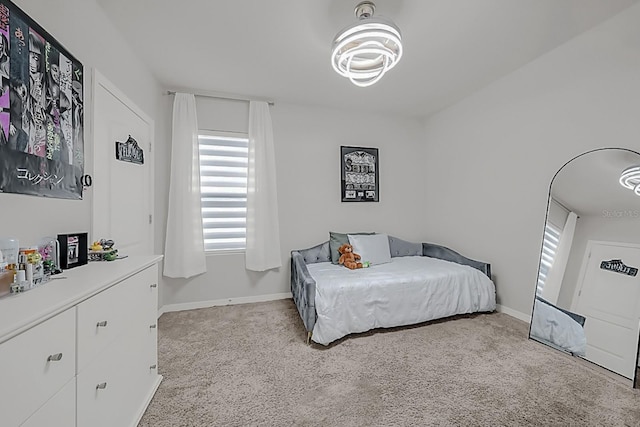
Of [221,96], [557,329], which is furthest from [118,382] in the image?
[557,329]

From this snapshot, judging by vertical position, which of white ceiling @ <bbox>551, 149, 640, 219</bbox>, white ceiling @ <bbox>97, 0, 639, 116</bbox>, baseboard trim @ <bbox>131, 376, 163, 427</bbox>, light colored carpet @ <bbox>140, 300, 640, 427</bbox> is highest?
white ceiling @ <bbox>97, 0, 639, 116</bbox>

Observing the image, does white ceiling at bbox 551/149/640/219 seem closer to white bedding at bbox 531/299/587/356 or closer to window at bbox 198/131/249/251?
white bedding at bbox 531/299/587/356

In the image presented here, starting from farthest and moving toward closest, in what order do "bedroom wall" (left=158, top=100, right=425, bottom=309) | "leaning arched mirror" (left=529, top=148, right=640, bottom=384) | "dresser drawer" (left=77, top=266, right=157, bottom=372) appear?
1. "bedroom wall" (left=158, top=100, right=425, bottom=309)
2. "leaning arched mirror" (left=529, top=148, right=640, bottom=384)
3. "dresser drawer" (left=77, top=266, right=157, bottom=372)

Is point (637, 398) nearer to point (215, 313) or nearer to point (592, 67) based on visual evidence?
point (592, 67)

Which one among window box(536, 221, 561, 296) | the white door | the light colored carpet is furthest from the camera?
window box(536, 221, 561, 296)

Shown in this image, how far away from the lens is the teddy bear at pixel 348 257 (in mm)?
3238

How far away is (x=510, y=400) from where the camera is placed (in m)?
1.73

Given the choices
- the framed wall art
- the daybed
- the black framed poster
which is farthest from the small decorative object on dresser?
the framed wall art

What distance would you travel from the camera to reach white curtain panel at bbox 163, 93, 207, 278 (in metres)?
3.22

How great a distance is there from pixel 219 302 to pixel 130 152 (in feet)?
6.50

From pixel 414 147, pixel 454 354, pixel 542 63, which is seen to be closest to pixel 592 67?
pixel 542 63

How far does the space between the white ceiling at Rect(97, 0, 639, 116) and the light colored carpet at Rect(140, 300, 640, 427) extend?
2616 mm

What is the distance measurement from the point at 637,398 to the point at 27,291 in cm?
327

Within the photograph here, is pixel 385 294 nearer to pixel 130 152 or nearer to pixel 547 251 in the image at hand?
pixel 547 251
